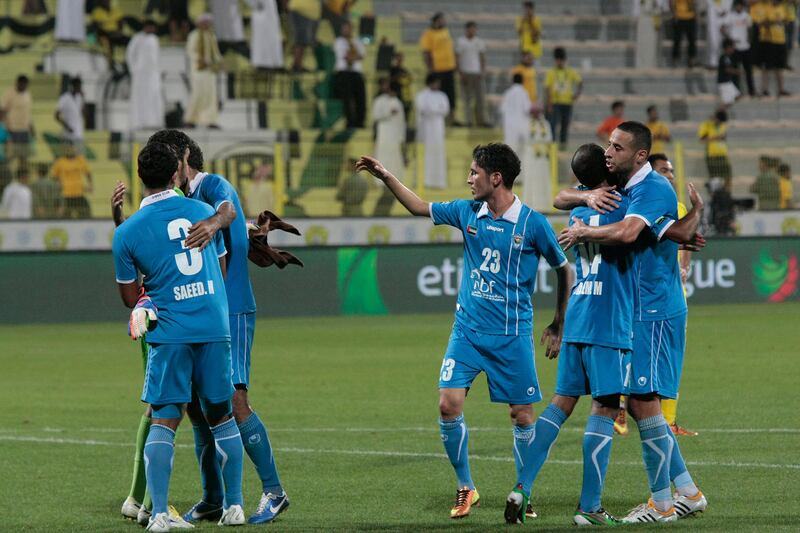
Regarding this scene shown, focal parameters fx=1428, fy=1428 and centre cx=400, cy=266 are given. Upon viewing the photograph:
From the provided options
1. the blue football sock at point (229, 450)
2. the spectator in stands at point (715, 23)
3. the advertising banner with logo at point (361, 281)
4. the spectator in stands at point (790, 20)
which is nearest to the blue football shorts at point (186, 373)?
the blue football sock at point (229, 450)

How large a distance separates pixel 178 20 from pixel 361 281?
8.77 metres

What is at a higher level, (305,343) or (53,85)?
(53,85)

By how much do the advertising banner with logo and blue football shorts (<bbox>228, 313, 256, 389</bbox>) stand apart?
14546 mm

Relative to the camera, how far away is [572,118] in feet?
100

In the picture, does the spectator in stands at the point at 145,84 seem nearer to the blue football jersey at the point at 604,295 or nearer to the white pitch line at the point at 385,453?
Answer: the white pitch line at the point at 385,453

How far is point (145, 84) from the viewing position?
2669 centimetres

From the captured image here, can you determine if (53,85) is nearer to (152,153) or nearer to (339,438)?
(339,438)

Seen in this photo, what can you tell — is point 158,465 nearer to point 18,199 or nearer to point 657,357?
point 657,357

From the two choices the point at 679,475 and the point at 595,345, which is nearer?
the point at 595,345

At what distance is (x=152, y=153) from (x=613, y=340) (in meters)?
2.54

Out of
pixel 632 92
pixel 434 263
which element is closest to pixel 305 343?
pixel 434 263

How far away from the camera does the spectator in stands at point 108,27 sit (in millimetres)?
28828

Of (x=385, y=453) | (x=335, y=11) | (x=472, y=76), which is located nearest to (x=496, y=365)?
(x=385, y=453)

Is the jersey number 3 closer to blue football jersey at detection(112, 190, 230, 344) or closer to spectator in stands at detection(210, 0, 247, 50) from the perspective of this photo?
blue football jersey at detection(112, 190, 230, 344)
